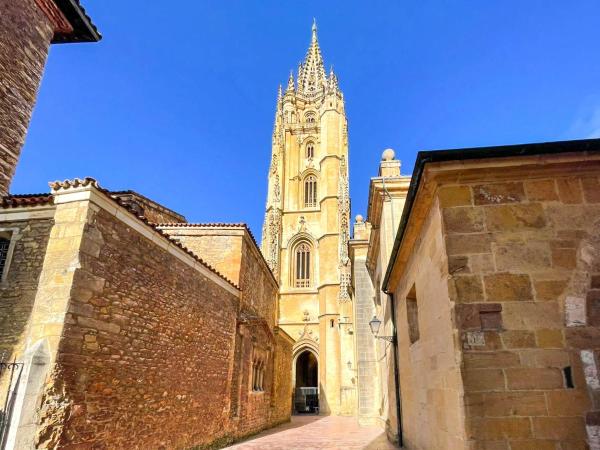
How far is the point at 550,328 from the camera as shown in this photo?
133 inches

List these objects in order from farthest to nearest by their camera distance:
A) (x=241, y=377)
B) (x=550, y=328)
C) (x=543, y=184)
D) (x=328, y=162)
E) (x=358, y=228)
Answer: (x=328, y=162), (x=358, y=228), (x=241, y=377), (x=543, y=184), (x=550, y=328)

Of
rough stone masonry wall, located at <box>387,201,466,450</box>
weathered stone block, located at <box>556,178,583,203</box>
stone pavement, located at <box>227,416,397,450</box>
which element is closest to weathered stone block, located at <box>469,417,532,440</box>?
rough stone masonry wall, located at <box>387,201,466,450</box>

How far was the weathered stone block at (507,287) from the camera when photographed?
3500 mm

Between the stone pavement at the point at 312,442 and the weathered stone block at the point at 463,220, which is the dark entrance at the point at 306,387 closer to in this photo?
the stone pavement at the point at 312,442

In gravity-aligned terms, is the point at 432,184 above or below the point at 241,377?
above

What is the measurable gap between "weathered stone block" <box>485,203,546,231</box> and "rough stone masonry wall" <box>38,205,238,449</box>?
5.83m

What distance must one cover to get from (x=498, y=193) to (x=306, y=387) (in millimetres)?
29996

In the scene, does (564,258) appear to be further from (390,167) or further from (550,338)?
(390,167)

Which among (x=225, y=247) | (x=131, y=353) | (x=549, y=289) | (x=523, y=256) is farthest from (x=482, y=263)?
(x=225, y=247)

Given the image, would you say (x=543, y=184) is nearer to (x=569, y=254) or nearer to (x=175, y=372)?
(x=569, y=254)

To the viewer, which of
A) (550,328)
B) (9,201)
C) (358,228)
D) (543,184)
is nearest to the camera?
(550,328)

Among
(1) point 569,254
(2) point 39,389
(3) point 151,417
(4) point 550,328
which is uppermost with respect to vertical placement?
(1) point 569,254

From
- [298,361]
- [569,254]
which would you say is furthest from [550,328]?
[298,361]

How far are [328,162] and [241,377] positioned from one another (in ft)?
86.4
